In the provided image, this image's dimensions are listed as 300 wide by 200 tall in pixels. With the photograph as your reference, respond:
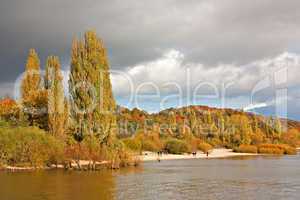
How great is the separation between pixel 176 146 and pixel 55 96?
37.4 metres

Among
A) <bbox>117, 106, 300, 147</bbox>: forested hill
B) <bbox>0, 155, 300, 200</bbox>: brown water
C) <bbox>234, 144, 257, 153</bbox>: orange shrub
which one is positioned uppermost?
<bbox>117, 106, 300, 147</bbox>: forested hill

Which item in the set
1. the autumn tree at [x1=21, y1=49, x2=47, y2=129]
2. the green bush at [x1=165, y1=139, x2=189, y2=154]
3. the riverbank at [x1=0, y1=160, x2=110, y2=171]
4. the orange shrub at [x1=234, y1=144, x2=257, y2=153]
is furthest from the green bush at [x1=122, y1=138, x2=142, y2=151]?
the orange shrub at [x1=234, y1=144, x2=257, y2=153]

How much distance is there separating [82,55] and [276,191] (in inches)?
1133

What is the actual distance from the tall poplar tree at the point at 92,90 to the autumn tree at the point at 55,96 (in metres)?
1.77

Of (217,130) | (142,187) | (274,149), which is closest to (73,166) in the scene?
(142,187)

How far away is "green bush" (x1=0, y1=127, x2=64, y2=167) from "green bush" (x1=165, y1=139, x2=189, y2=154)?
39838 mm

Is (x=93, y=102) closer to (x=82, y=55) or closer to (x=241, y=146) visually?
(x=82, y=55)

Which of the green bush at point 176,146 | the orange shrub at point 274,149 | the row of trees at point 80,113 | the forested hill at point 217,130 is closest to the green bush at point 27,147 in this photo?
the row of trees at point 80,113

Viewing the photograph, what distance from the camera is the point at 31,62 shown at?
178ft

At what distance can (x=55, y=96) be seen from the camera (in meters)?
49.1

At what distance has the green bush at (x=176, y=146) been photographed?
81.6m

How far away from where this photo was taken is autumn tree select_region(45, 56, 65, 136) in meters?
47.8

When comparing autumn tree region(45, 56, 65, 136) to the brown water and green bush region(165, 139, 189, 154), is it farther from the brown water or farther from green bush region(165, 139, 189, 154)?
green bush region(165, 139, 189, 154)

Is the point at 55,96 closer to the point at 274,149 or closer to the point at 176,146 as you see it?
the point at 176,146
